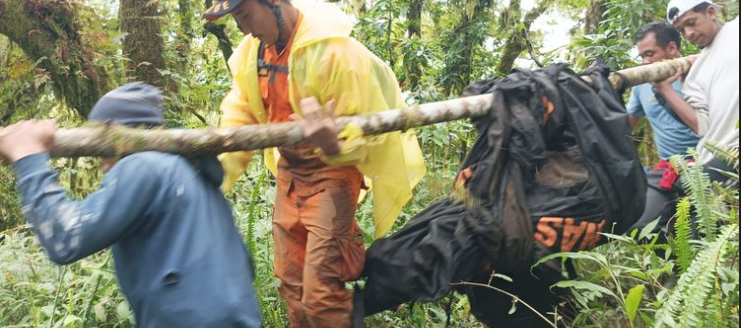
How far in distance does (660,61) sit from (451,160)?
8.55 ft

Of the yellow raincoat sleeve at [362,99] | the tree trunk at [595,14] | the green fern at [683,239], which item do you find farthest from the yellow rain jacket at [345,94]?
the tree trunk at [595,14]

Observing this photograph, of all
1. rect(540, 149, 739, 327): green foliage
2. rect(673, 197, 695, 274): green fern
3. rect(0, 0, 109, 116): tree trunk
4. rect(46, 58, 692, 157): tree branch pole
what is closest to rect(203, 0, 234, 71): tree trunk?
rect(0, 0, 109, 116): tree trunk

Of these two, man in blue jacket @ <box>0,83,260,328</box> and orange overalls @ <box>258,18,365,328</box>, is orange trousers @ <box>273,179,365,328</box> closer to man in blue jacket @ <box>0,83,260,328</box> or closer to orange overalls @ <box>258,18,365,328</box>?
orange overalls @ <box>258,18,365,328</box>

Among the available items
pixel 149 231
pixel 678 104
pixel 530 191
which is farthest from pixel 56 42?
pixel 678 104

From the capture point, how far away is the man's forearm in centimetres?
386

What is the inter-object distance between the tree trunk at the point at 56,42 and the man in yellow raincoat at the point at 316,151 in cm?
436

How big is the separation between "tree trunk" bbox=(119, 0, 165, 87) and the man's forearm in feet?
16.9

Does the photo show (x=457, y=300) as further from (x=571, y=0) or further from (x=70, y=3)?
(x=571, y=0)

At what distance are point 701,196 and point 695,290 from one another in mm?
683

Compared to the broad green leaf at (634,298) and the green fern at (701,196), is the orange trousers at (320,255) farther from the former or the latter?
the green fern at (701,196)

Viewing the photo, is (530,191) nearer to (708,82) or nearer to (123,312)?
(708,82)

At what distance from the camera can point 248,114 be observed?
3.54 m

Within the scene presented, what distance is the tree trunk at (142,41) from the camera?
7.16 m

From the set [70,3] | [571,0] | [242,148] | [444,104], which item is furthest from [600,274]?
[571,0]
